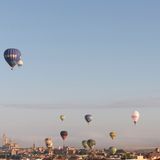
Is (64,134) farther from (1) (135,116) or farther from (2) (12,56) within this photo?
(2) (12,56)

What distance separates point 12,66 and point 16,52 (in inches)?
157

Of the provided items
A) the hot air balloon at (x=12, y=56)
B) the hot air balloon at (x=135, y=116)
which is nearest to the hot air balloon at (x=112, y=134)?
the hot air balloon at (x=135, y=116)

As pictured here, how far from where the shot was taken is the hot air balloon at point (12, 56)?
363ft

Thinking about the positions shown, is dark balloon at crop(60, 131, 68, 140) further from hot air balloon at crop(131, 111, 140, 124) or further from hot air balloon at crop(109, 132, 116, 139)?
hot air balloon at crop(131, 111, 140, 124)

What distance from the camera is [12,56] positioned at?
366 feet

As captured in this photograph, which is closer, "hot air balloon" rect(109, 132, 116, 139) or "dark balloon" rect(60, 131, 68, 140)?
"dark balloon" rect(60, 131, 68, 140)

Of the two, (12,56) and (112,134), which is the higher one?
(112,134)

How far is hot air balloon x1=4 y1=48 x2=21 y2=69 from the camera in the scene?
111 meters

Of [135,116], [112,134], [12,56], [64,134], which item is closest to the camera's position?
[12,56]

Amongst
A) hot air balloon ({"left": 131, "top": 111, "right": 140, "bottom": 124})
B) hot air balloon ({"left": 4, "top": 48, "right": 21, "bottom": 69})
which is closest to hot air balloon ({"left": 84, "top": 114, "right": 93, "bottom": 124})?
hot air balloon ({"left": 131, "top": 111, "right": 140, "bottom": 124})

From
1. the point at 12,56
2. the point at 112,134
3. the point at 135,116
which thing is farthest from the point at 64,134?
the point at 12,56

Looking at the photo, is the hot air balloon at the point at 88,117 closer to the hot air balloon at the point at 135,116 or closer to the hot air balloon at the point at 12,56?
the hot air balloon at the point at 135,116

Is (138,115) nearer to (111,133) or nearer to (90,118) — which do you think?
(90,118)

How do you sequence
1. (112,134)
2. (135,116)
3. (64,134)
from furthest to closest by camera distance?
1. (112,134)
2. (64,134)
3. (135,116)
